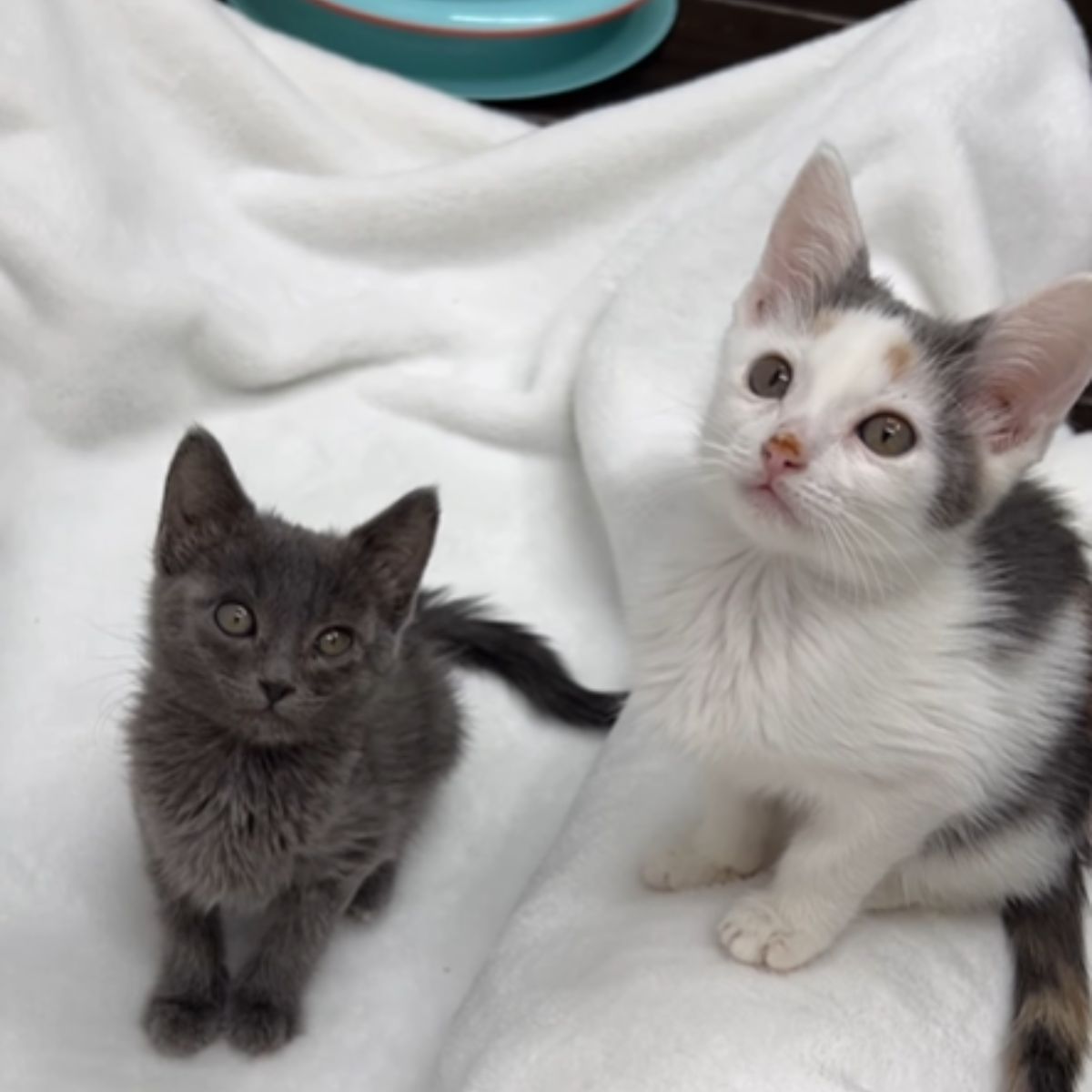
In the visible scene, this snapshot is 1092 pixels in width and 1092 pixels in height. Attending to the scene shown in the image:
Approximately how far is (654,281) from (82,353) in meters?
0.67

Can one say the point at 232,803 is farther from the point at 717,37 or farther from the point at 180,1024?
the point at 717,37

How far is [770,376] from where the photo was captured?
3.48 ft

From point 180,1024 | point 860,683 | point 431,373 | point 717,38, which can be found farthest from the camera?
point 717,38

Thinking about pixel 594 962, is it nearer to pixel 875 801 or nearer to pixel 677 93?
pixel 875 801

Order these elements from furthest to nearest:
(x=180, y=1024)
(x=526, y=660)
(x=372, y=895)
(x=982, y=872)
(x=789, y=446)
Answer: (x=526, y=660), (x=372, y=895), (x=180, y=1024), (x=982, y=872), (x=789, y=446)

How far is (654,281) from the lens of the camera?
1785 millimetres

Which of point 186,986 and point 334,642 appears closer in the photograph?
point 334,642

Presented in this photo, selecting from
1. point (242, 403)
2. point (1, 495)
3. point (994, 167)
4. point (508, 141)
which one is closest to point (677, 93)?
point (508, 141)

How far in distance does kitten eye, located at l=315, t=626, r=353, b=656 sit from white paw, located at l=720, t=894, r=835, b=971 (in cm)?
38

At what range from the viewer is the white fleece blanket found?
1317 mm

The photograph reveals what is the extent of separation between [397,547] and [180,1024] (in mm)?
458

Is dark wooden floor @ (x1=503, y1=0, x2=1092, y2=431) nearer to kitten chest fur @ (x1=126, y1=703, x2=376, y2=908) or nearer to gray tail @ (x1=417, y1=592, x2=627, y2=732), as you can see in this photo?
gray tail @ (x1=417, y1=592, x2=627, y2=732)

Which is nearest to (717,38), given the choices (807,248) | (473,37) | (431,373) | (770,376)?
(473,37)

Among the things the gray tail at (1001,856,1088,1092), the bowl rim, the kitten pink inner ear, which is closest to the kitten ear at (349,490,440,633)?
the kitten pink inner ear
